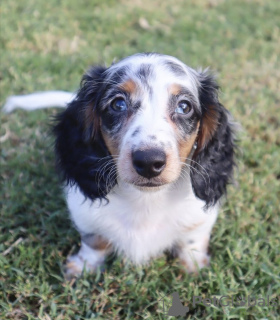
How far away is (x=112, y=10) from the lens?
6.91 meters

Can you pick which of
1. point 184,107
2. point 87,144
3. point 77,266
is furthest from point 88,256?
point 184,107

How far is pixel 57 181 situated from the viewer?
4047 millimetres

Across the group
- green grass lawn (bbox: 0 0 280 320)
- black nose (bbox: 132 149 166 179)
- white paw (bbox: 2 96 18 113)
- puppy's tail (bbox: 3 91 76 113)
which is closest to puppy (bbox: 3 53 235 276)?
black nose (bbox: 132 149 166 179)

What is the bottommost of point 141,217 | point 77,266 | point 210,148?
point 77,266

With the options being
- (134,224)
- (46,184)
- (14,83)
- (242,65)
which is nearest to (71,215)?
(134,224)

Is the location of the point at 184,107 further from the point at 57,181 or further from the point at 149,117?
the point at 57,181

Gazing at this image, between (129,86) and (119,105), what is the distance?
5.4 inches

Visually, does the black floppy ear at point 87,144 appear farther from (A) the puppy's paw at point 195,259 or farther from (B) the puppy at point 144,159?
(A) the puppy's paw at point 195,259

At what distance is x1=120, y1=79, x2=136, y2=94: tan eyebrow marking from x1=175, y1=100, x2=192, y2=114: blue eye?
12.0 inches

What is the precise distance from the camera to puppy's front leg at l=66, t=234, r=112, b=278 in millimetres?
3309

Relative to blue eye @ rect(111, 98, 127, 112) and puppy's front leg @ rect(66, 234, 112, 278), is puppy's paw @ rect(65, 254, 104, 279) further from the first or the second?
blue eye @ rect(111, 98, 127, 112)

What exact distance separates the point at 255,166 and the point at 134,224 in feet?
5.61

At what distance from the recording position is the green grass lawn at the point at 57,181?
3.15 meters

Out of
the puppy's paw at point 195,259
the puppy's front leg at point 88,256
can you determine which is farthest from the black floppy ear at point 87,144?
the puppy's paw at point 195,259
